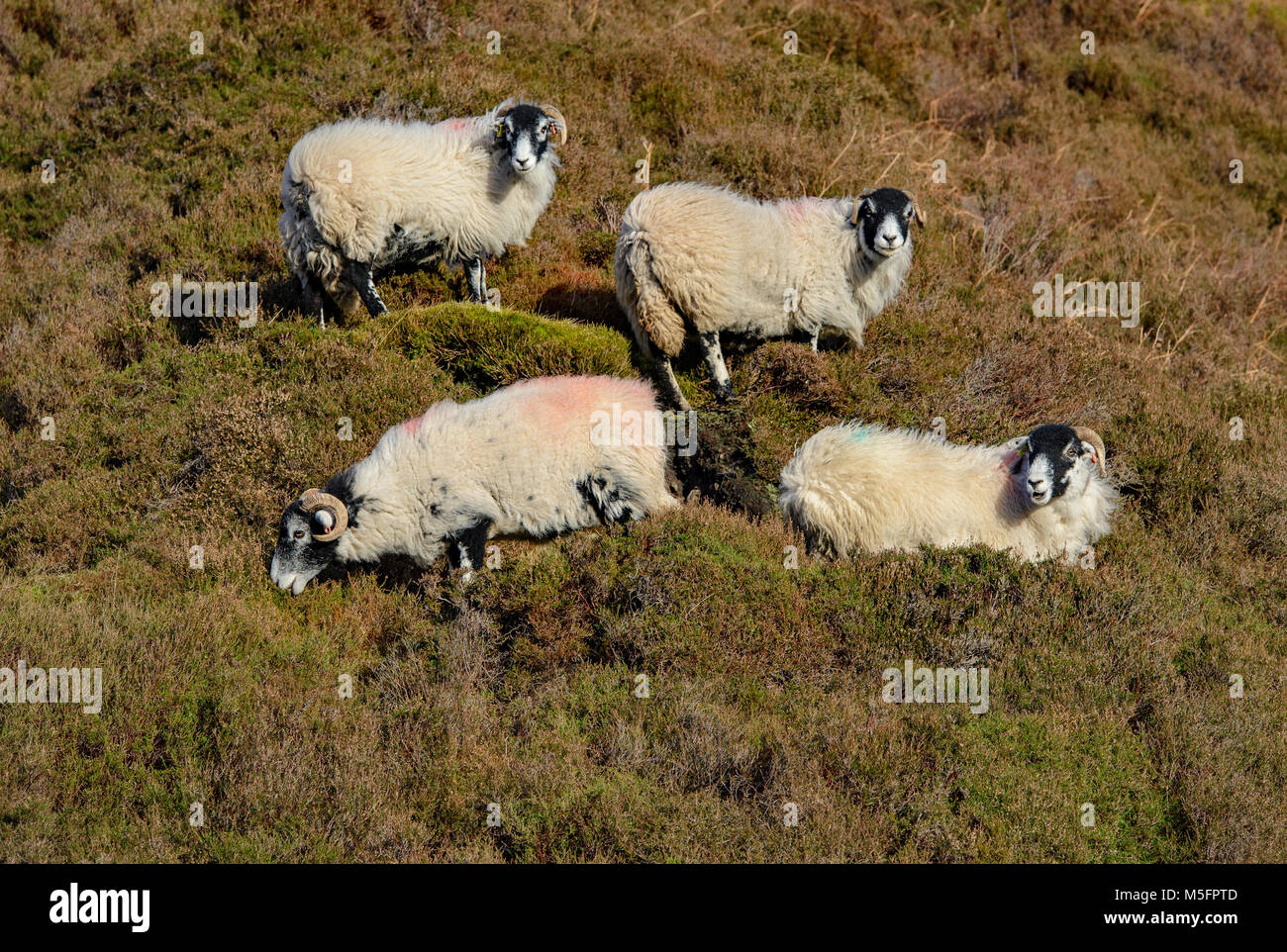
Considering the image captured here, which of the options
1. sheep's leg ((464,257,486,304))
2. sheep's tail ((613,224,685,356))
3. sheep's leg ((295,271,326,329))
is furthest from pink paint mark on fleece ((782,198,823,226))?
sheep's leg ((295,271,326,329))

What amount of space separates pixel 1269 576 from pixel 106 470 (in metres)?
9.22

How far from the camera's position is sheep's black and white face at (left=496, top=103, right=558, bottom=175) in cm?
Result: 1011

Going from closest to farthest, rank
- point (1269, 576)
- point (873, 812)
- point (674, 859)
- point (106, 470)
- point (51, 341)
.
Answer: point (674, 859)
point (873, 812)
point (1269, 576)
point (106, 470)
point (51, 341)

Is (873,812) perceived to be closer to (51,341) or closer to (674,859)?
(674,859)

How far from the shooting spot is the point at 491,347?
9.41 meters

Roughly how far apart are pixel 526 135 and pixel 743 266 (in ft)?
8.00

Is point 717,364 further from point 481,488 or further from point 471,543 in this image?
point 471,543

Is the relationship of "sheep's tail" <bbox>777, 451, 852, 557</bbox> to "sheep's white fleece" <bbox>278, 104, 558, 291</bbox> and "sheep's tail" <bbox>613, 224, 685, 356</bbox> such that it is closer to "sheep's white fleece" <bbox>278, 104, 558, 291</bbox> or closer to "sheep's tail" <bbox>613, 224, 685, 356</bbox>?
"sheep's tail" <bbox>613, 224, 685, 356</bbox>

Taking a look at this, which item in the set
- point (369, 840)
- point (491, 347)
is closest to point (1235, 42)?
point (491, 347)

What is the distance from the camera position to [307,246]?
9.84 metres

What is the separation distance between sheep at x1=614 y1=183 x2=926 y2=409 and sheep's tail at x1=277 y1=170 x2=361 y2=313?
2.53 m

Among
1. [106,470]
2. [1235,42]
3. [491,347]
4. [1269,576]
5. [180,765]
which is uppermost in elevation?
[1235,42]

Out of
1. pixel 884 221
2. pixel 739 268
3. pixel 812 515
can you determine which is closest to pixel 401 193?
pixel 739 268

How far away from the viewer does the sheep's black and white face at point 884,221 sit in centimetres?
944
